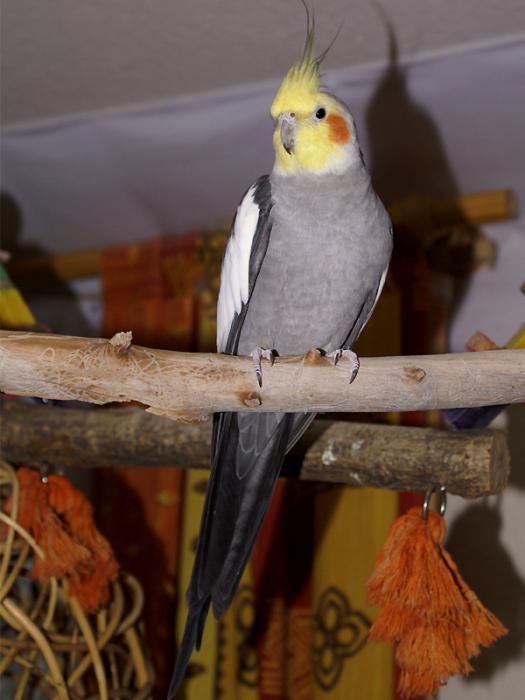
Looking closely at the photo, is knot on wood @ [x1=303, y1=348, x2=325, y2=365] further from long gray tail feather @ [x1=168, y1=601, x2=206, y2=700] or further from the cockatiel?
long gray tail feather @ [x1=168, y1=601, x2=206, y2=700]

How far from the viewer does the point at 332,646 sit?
1492mm

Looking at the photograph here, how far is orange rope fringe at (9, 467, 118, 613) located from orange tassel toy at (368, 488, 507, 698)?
0.40 m

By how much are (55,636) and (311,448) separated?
0.45 meters

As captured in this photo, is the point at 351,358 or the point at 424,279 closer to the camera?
the point at 351,358

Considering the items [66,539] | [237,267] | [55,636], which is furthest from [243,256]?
[55,636]

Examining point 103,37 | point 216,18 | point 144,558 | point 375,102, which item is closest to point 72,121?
point 103,37

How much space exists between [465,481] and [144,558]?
2.86 feet

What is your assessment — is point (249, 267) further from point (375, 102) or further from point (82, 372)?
point (375, 102)

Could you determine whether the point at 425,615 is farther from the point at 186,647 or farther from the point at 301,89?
the point at 301,89

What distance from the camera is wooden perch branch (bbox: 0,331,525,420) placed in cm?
88

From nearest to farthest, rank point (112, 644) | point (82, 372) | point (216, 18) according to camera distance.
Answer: point (82, 372) < point (112, 644) < point (216, 18)

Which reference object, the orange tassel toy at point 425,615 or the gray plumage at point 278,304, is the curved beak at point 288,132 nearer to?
the gray plumage at point 278,304

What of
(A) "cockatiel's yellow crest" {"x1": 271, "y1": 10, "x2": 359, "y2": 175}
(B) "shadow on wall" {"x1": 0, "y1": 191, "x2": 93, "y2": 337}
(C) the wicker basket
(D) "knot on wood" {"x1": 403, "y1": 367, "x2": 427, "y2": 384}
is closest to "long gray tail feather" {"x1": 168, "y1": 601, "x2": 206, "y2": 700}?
A: (C) the wicker basket

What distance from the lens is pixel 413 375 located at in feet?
2.89
